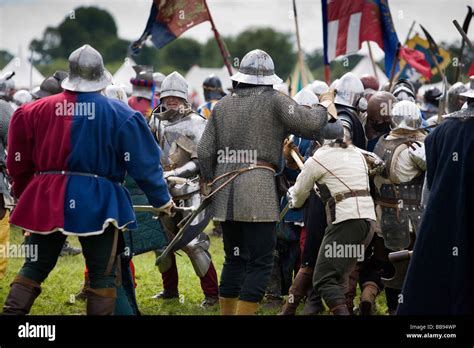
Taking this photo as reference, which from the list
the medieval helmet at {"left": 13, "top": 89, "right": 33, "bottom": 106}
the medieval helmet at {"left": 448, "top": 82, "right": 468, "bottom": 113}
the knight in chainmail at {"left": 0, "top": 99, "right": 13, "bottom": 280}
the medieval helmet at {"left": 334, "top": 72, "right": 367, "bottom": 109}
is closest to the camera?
the medieval helmet at {"left": 334, "top": 72, "right": 367, "bottom": 109}

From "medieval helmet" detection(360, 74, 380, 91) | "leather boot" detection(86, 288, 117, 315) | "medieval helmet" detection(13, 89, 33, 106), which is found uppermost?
"medieval helmet" detection(13, 89, 33, 106)

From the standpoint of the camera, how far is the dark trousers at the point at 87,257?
5.95 metres

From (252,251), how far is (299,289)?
3.48 ft

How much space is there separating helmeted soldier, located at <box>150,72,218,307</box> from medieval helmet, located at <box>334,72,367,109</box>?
3.62 feet

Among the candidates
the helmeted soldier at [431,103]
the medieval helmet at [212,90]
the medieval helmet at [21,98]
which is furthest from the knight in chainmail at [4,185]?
the medieval helmet at [21,98]

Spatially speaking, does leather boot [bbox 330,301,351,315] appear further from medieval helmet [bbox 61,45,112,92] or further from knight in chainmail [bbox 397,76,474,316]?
medieval helmet [bbox 61,45,112,92]

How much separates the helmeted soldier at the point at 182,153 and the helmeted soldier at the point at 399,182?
1371 mm

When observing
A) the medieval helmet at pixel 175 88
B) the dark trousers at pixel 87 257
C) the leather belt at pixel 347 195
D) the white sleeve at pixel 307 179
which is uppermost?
the medieval helmet at pixel 175 88

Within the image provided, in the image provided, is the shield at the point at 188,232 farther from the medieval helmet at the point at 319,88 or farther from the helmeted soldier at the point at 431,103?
the helmeted soldier at the point at 431,103

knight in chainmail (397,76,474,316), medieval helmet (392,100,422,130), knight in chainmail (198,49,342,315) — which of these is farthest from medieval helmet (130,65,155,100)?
knight in chainmail (397,76,474,316)

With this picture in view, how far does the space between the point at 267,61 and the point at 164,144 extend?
1.71 m

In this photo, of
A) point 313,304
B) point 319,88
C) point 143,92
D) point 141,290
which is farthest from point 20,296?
point 143,92

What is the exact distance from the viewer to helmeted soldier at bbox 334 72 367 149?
7.83 metres

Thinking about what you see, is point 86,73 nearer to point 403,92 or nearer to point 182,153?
point 182,153
